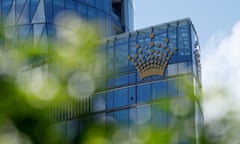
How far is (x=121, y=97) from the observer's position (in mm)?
37469

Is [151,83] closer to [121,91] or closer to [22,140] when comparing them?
[121,91]

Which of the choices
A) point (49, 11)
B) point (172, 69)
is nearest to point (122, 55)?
point (172, 69)

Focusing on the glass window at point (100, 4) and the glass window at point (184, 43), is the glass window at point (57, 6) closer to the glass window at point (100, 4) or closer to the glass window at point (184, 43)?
the glass window at point (100, 4)

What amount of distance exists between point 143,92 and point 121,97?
1.33m

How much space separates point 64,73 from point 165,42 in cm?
3402

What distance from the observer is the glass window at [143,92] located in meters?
36.6

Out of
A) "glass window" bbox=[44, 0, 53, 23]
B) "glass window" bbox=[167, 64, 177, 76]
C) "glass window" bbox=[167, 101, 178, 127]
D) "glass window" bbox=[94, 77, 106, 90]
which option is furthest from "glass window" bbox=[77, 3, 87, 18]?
"glass window" bbox=[167, 101, 178, 127]

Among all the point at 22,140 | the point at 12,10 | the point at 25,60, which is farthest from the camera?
the point at 12,10

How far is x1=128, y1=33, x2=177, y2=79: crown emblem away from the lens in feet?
120

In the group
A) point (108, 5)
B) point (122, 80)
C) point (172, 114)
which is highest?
point (108, 5)

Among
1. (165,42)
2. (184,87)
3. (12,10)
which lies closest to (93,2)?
(12,10)

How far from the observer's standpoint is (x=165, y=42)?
37094 millimetres

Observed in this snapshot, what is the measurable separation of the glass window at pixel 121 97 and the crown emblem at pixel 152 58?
120 cm

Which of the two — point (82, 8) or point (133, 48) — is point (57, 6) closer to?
point (82, 8)
